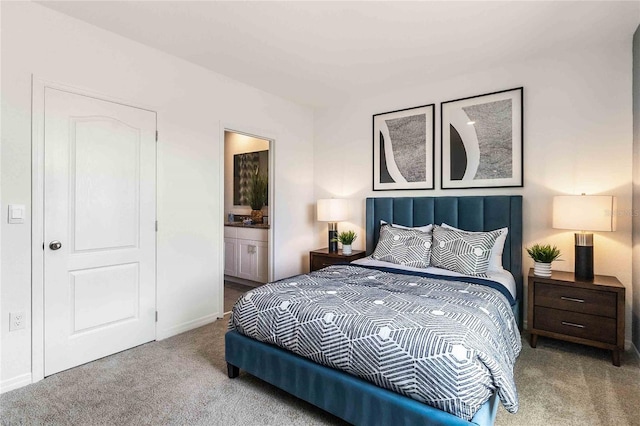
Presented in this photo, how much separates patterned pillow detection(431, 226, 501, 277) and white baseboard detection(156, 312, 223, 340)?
7.43 ft

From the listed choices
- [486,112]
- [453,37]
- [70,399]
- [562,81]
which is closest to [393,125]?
[486,112]

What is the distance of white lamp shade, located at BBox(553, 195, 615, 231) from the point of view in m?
2.52

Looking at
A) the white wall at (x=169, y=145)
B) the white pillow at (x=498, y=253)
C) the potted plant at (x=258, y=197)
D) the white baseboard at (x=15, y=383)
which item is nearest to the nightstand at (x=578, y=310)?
the white pillow at (x=498, y=253)

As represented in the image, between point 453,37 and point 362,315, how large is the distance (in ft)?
7.69

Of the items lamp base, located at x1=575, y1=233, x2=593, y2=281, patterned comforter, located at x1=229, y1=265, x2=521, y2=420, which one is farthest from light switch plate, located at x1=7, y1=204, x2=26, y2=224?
lamp base, located at x1=575, y1=233, x2=593, y2=281

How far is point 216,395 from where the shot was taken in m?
2.06

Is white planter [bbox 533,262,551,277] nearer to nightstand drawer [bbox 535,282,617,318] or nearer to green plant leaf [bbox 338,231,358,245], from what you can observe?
nightstand drawer [bbox 535,282,617,318]

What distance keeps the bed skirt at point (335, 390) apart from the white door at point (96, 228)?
1.13 metres

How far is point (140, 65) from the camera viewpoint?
2.82 m

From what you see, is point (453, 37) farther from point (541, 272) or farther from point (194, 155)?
point (194, 155)

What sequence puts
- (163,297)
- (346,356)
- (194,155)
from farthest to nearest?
(194,155) → (163,297) → (346,356)

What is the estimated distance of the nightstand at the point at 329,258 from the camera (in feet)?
12.4

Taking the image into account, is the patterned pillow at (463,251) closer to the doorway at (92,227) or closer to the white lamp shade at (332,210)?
the white lamp shade at (332,210)

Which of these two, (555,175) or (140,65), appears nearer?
(140,65)
